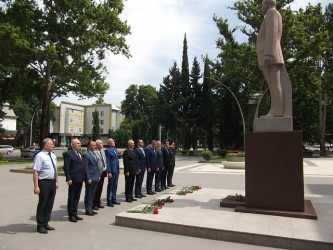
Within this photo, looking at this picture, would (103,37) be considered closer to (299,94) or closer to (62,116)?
(299,94)

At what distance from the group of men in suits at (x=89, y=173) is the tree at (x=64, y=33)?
16421 millimetres

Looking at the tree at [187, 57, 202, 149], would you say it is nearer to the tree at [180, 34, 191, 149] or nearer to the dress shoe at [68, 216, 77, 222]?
the tree at [180, 34, 191, 149]

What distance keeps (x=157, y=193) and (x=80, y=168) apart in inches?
162

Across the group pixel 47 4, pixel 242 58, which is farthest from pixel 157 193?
pixel 242 58

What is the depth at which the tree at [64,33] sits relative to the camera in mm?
22375

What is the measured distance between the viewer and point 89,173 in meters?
6.77

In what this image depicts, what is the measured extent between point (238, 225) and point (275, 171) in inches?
69.9

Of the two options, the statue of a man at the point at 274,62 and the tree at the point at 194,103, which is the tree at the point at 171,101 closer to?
the tree at the point at 194,103

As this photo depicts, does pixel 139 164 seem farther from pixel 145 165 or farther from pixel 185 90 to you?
pixel 185 90

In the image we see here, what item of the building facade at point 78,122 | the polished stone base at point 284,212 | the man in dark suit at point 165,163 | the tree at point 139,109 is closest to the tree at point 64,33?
the man in dark suit at point 165,163

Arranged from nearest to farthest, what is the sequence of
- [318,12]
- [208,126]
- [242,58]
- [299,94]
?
[242,58] < [318,12] < [299,94] < [208,126]

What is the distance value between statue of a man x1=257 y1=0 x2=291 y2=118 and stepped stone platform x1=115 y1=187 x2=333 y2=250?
8.48ft

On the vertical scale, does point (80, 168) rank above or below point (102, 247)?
above

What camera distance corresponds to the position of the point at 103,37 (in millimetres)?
22859
